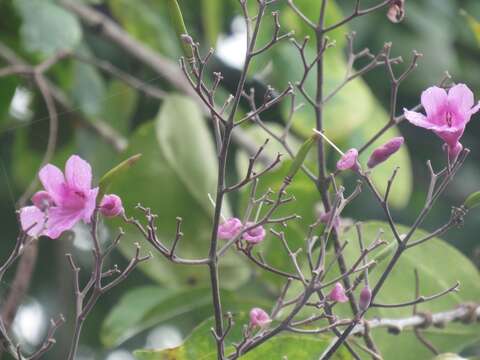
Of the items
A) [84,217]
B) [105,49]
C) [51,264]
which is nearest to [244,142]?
[105,49]

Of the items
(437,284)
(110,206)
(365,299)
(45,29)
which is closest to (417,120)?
(365,299)

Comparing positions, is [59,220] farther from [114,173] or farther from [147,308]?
[147,308]

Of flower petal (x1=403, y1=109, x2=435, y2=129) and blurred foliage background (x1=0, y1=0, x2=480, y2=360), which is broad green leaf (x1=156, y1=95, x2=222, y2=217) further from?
flower petal (x1=403, y1=109, x2=435, y2=129)

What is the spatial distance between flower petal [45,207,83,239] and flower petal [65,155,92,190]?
22 millimetres

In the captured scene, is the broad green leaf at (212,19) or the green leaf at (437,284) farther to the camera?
the broad green leaf at (212,19)

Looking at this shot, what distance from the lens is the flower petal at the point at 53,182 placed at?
0.85 meters

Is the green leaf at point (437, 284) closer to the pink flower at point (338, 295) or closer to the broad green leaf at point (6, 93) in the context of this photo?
the pink flower at point (338, 295)

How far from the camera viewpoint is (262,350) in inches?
43.2

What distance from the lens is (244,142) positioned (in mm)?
1993

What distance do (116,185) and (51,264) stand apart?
3.99 feet

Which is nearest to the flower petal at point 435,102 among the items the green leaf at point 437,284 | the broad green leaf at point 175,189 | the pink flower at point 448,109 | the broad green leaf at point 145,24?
the pink flower at point 448,109

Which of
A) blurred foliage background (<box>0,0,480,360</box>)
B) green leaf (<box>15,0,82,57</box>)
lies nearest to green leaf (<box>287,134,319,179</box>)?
blurred foliage background (<box>0,0,480,360</box>)

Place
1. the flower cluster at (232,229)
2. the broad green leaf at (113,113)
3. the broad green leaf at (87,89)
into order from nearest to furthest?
1. the flower cluster at (232,229)
2. the broad green leaf at (87,89)
3. the broad green leaf at (113,113)

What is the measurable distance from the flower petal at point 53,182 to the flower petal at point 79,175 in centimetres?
1
